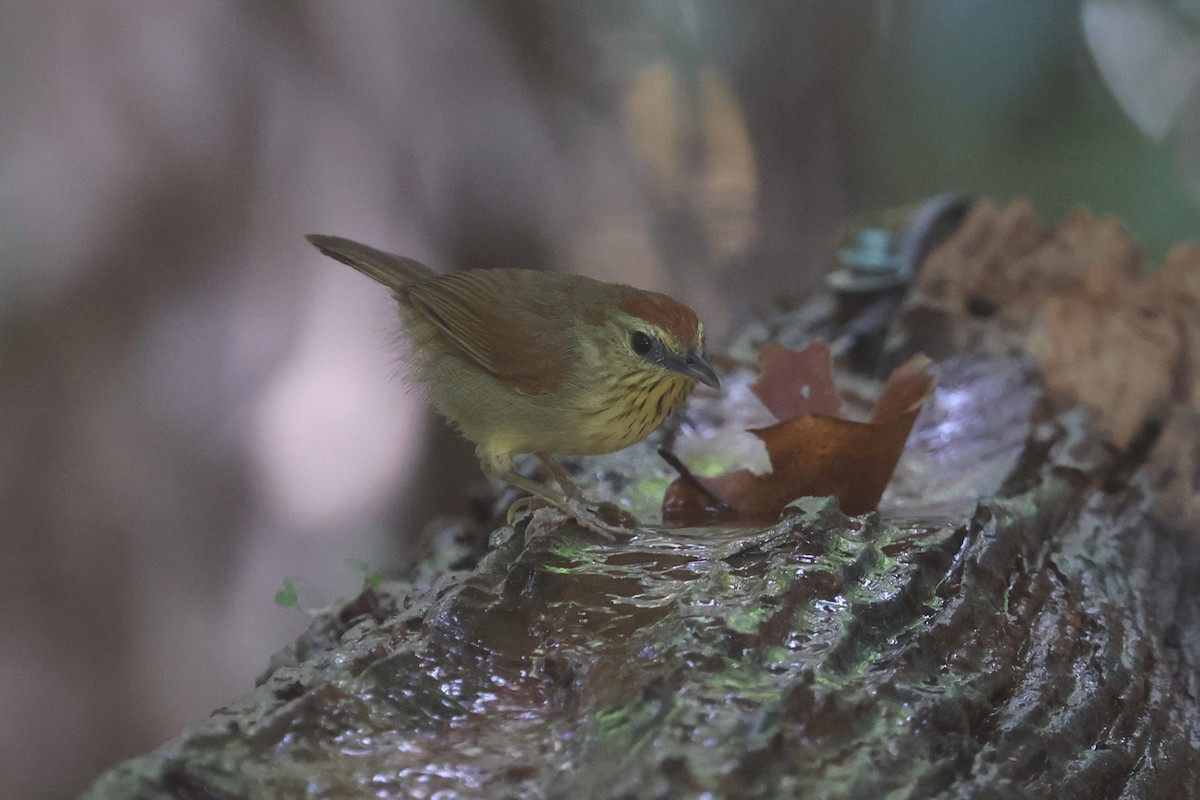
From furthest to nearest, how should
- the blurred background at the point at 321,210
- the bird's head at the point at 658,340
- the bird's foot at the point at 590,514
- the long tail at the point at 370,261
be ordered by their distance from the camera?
the blurred background at the point at 321,210 < the long tail at the point at 370,261 < the bird's head at the point at 658,340 < the bird's foot at the point at 590,514

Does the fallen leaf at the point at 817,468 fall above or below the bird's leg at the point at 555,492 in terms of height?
above

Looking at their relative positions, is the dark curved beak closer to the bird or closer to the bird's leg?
the bird

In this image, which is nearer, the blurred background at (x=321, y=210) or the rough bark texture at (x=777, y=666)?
the rough bark texture at (x=777, y=666)

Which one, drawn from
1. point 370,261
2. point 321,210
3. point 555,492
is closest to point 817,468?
point 555,492

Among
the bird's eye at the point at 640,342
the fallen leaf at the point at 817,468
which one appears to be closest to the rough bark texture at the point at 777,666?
the fallen leaf at the point at 817,468

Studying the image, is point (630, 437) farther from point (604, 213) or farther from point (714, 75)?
point (714, 75)

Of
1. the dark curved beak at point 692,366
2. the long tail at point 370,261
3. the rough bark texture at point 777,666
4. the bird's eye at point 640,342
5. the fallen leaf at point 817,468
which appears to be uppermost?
the long tail at point 370,261

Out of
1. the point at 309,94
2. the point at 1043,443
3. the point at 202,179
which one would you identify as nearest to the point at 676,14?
the point at 309,94

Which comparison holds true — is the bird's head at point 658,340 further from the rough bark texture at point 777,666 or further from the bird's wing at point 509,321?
the rough bark texture at point 777,666
